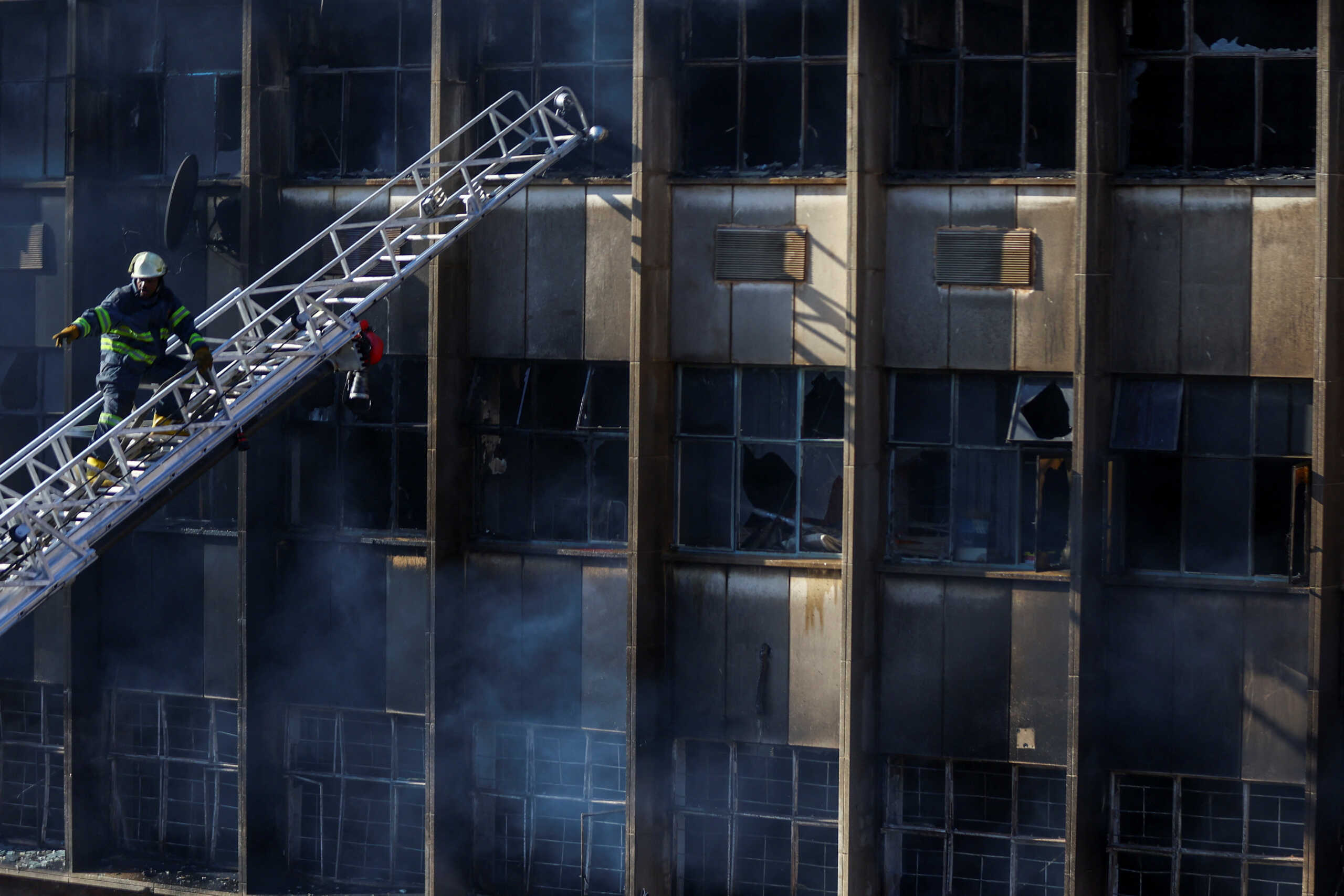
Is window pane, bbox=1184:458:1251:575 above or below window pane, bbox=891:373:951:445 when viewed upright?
below

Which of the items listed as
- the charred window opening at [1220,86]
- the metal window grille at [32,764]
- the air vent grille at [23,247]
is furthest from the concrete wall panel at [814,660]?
the air vent grille at [23,247]

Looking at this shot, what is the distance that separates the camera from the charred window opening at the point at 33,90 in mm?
19922

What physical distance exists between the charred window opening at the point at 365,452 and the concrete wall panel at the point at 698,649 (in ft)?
11.1

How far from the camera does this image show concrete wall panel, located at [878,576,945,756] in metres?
17.1

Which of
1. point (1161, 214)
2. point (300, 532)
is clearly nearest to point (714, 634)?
point (300, 532)

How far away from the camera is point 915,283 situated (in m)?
17.0

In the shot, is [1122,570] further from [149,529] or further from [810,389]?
[149,529]

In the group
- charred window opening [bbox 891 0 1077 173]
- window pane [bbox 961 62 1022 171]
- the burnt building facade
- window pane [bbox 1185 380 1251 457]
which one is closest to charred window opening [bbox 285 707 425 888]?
the burnt building facade

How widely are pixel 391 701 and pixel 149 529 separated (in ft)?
12.8

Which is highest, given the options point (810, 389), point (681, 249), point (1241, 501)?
point (681, 249)

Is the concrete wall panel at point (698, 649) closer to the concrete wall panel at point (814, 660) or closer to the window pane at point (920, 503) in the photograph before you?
the concrete wall panel at point (814, 660)

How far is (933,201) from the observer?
1695 cm

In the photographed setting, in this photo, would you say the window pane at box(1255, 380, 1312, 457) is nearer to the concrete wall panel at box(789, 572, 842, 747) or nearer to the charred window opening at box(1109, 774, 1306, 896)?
the charred window opening at box(1109, 774, 1306, 896)

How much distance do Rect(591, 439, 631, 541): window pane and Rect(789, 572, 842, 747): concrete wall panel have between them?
218 cm
